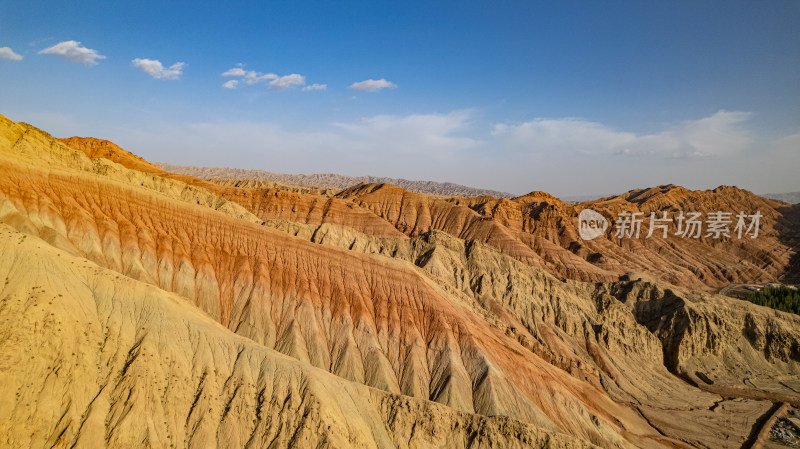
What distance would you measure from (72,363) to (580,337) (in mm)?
56371

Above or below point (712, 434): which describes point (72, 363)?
above

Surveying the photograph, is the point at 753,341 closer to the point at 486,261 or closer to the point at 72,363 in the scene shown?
the point at 486,261

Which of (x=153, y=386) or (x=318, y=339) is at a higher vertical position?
(x=153, y=386)

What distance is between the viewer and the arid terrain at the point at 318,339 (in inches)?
971

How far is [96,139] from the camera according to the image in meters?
98.8

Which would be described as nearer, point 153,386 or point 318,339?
point 153,386

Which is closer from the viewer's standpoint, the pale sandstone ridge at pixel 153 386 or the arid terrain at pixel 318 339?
the pale sandstone ridge at pixel 153 386

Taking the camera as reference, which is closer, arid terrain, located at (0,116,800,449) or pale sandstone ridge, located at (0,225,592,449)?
pale sandstone ridge, located at (0,225,592,449)

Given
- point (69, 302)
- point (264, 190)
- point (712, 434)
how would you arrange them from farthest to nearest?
point (264, 190) → point (712, 434) → point (69, 302)

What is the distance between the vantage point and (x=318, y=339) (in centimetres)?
4034

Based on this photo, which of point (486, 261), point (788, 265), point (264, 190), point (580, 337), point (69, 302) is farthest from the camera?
point (788, 265)

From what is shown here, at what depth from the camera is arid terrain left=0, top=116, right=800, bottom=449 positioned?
80.9 feet

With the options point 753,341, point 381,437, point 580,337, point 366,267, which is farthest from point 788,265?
point 381,437

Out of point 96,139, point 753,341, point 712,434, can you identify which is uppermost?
point 96,139
